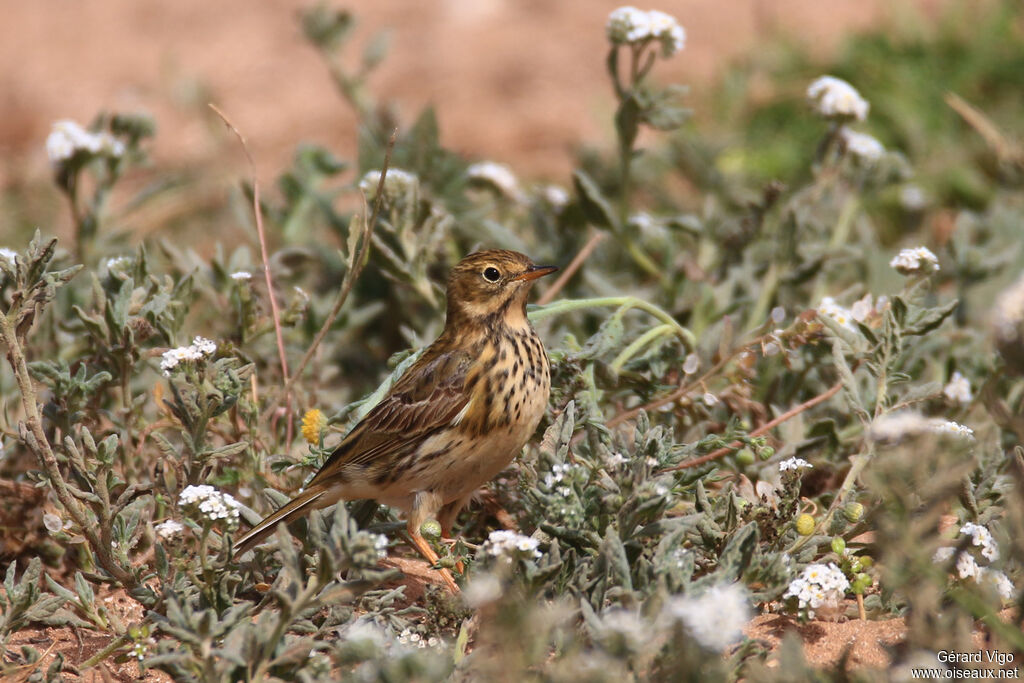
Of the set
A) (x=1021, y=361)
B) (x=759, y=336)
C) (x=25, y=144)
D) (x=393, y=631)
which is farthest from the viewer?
(x=25, y=144)

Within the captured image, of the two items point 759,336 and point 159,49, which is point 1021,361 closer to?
point 759,336

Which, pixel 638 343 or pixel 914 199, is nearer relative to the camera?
pixel 638 343

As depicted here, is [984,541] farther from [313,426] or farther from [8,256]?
[8,256]

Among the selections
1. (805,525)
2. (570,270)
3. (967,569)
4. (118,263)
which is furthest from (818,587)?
(118,263)

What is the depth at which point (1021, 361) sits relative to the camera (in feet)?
7.86

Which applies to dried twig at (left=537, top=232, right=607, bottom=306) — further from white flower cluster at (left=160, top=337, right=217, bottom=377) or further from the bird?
white flower cluster at (left=160, top=337, right=217, bottom=377)

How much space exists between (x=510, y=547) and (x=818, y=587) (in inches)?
37.1

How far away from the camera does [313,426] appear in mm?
4098

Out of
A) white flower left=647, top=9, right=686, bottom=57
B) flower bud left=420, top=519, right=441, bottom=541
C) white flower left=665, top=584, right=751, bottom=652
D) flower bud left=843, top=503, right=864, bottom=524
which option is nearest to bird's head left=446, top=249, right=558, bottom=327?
flower bud left=420, top=519, right=441, bottom=541

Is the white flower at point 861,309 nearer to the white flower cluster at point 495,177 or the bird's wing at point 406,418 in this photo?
the bird's wing at point 406,418

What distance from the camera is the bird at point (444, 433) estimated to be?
385cm

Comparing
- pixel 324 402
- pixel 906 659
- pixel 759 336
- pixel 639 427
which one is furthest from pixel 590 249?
pixel 906 659

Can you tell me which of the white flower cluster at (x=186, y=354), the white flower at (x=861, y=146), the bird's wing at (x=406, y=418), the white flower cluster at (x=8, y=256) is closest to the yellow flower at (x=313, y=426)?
the bird's wing at (x=406, y=418)

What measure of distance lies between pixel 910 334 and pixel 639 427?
3.87 ft
